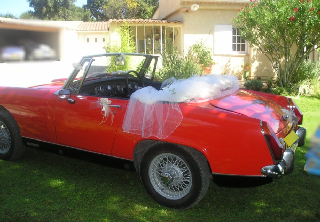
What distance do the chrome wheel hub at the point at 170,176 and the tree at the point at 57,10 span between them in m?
44.4

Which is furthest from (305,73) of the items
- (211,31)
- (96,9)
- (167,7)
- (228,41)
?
(96,9)

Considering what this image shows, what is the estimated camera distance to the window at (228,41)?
14.1 metres

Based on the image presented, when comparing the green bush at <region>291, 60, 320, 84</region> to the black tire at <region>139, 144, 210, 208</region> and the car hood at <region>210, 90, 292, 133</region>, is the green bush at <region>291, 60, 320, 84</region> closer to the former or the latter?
the car hood at <region>210, 90, 292, 133</region>

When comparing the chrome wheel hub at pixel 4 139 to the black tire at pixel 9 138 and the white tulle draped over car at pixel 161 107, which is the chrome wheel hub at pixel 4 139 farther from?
the white tulle draped over car at pixel 161 107

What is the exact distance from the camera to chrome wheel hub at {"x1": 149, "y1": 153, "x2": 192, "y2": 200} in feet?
10.1

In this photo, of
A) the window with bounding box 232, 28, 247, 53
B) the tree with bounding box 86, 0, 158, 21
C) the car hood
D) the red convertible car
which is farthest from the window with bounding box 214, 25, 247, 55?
the tree with bounding box 86, 0, 158, 21

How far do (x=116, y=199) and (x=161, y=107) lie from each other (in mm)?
1129

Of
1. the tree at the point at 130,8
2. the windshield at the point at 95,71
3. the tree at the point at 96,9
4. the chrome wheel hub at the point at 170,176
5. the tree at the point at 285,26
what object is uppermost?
the tree at the point at 96,9

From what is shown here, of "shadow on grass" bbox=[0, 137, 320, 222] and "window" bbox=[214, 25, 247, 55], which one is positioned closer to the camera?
"shadow on grass" bbox=[0, 137, 320, 222]

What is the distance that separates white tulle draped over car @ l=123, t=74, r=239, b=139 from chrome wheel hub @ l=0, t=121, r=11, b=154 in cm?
208

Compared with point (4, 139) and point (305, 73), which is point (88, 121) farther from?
point (305, 73)

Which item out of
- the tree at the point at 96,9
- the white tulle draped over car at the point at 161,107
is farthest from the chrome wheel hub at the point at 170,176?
the tree at the point at 96,9

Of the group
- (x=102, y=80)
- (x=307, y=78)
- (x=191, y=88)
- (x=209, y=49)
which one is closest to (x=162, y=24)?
(x=209, y=49)

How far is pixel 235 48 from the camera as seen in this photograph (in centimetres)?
1441
